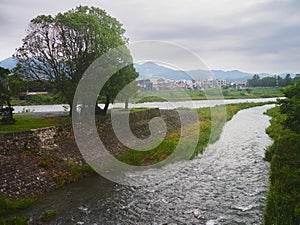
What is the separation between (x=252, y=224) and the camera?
1082 centimetres

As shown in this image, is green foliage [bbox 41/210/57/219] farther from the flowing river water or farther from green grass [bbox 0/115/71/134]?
green grass [bbox 0/115/71/134]

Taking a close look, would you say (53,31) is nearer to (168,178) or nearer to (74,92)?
(74,92)

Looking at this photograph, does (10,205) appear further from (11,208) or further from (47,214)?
(47,214)

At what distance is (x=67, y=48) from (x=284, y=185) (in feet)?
62.5

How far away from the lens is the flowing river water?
11.7 metres

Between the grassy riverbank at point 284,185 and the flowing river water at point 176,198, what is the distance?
57 centimetres

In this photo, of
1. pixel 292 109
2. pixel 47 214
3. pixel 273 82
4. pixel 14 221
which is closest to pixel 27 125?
pixel 47 214

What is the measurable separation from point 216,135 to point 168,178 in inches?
589

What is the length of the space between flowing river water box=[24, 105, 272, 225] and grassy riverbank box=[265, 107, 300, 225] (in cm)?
57

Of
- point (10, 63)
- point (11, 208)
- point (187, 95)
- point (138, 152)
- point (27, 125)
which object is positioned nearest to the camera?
point (11, 208)

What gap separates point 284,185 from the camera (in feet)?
44.6

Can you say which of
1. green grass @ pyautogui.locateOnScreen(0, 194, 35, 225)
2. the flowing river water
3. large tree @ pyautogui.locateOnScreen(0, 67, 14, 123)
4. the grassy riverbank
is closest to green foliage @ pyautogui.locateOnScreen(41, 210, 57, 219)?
the flowing river water

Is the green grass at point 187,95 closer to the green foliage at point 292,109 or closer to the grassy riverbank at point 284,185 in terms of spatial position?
the green foliage at point 292,109

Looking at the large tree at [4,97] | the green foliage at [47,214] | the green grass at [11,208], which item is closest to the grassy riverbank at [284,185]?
the green foliage at [47,214]
